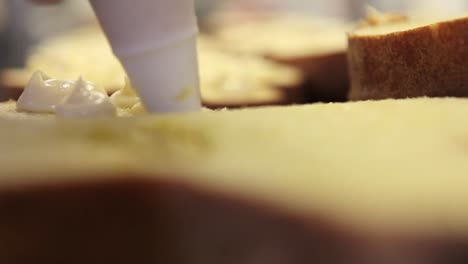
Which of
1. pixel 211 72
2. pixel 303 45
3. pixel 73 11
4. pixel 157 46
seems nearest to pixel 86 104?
pixel 157 46

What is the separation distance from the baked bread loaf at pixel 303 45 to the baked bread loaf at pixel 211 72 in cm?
3

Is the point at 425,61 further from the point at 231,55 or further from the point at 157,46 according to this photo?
the point at 231,55

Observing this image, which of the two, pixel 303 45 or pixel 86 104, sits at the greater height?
pixel 86 104

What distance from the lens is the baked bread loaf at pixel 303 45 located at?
4.38ft

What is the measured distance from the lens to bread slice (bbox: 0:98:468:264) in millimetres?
396

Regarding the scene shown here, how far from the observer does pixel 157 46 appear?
56cm

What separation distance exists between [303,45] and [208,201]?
52.9 inches

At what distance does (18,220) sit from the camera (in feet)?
1.29

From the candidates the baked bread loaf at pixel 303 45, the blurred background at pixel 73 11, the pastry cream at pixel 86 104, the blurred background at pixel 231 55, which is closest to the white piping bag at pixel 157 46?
the pastry cream at pixel 86 104

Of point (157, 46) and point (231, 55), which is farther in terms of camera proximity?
point (231, 55)

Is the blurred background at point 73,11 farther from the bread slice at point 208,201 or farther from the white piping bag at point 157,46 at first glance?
the bread slice at point 208,201

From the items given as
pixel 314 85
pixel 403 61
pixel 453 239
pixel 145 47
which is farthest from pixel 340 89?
pixel 453 239

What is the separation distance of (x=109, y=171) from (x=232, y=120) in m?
0.10

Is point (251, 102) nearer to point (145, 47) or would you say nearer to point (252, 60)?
point (252, 60)
